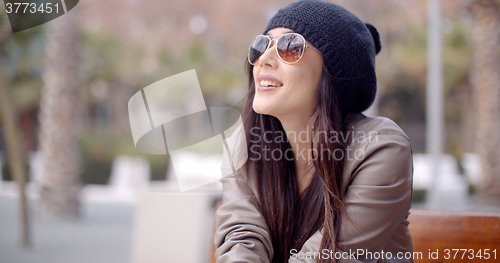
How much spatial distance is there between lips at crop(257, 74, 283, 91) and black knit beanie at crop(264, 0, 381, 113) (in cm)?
21

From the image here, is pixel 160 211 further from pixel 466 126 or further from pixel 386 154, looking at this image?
pixel 466 126

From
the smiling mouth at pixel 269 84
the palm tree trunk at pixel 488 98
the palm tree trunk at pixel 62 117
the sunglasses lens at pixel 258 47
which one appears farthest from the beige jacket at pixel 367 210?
the palm tree trunk at pixel 488 98

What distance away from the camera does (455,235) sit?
168 centimetres

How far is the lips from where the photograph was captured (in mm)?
1577

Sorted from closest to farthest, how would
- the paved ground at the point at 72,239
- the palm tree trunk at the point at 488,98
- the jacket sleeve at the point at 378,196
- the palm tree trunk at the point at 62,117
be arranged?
the jacket sleeve at the point at 378,196
the paved ground at the point at 72,239
the palm tree trunk at the point at 62,117
the palm tree trunk at the point at 488,98

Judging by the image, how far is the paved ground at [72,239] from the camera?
13.7 feet

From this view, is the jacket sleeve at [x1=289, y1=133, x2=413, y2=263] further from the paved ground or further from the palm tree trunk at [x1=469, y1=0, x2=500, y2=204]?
the palm tree trunk at [x1=469, y1=0, x2=500, y2=204]

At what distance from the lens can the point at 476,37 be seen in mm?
7230

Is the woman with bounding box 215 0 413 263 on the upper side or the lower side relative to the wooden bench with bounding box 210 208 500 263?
upper

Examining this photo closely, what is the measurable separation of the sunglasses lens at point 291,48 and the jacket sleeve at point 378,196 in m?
0.45

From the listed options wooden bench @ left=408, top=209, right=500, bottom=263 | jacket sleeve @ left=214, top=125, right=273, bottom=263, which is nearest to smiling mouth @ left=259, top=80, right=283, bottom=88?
jacket sleeve @ left=214, top=125, right=273, bottom=263

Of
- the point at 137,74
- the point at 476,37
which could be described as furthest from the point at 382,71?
the point at 137,74

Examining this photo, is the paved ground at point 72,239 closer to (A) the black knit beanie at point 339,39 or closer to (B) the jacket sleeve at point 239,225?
(B) the jacket sleeve at point 239,225

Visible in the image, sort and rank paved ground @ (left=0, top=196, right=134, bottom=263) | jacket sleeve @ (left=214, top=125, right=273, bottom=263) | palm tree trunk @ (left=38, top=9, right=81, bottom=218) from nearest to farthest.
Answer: jacket sleeve @ (left=214, top=125, right=273, bottom=263)
paved ground @ (left=0, top=196, right=134, bottom=263)
palm tree trunk @ (left=38, top=9, right=81, bottom=218)
